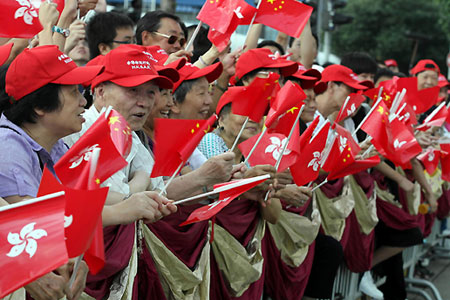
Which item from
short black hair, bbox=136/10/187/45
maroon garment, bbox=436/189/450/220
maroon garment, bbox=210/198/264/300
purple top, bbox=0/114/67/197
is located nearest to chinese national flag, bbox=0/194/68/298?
purple top, bbox=0/114/67/197

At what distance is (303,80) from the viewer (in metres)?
5.21

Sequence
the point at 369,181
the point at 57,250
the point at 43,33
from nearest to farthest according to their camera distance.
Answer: the point at 57,250 → the point at 43,33 → the point at 369,181

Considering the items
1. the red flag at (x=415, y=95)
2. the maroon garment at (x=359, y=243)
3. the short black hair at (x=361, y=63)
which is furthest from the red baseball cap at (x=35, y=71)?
the short black hair at (x=361, y=63)

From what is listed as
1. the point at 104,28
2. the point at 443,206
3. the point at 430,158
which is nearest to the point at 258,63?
the point at 104,28

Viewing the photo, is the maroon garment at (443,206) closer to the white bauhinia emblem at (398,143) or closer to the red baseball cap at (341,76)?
the red baseball cap at (341,76)

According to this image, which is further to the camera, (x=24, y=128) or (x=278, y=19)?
(x=278, y=19)

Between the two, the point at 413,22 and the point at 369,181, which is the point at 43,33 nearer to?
the point at 369,181

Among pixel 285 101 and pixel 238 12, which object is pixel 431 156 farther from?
pixel 285 101

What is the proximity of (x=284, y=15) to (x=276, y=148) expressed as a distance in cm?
136

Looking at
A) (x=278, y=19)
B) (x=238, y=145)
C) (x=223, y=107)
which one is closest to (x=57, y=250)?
(x=238, y=145)

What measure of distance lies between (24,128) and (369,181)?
3620mm

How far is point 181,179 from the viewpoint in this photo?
11.0 ft

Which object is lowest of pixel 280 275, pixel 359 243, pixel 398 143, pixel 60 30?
pixel 359 243

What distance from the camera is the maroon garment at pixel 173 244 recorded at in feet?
10.9
